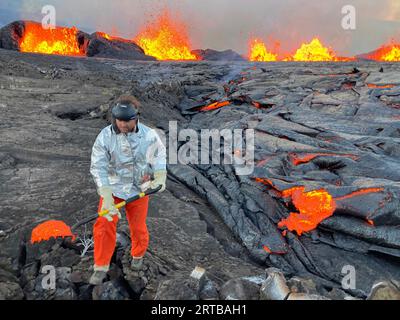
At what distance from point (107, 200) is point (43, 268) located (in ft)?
3.74

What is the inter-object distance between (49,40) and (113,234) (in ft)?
137

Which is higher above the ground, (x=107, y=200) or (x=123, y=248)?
(x=107, y=200)

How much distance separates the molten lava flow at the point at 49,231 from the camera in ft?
13.5

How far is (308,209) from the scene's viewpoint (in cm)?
605

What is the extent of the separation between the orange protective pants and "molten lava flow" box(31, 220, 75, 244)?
37.2 inches

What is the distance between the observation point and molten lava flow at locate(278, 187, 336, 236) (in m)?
5.72

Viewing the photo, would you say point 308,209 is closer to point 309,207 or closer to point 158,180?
point 309,207

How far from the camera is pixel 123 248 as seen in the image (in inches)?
158

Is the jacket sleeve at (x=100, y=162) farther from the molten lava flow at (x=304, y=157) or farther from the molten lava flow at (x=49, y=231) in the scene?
the molten lava flow at (x=304, y=157)

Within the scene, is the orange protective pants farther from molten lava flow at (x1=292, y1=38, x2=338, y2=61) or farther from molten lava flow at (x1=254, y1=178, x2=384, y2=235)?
molten lava flow at (x1=292, y1=38, x2=338, y2=61)

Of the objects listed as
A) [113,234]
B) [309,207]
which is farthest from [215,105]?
[113,234]

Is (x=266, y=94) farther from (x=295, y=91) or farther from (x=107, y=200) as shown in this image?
(x=107, y=200)

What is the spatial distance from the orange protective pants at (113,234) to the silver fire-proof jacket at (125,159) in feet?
0.52
